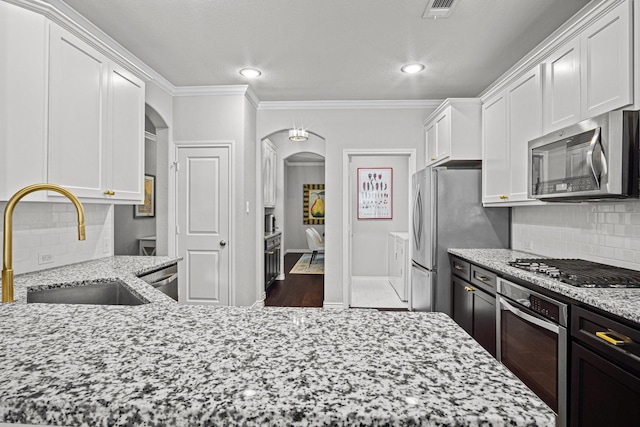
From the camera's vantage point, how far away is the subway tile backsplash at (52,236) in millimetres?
2068

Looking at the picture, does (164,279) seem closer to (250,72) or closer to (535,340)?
(250,72)

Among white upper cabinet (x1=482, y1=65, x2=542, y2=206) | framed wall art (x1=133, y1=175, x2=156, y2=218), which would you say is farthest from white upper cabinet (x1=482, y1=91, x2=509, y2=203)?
framed wall art (x1=133, y1=175, x2=156, y2=218)

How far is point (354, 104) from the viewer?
167 inches

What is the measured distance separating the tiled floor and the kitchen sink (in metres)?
3.08

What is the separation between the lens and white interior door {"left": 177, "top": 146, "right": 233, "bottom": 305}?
3836 mm

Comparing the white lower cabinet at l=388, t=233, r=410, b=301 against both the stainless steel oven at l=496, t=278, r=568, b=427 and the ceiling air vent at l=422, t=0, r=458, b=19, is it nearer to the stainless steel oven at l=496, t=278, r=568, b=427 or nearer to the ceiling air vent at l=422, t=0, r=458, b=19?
the stainless steel oven at l=496, t=278, r=568, b=427

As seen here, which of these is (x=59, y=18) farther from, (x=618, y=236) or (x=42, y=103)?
(x=618, y=236)

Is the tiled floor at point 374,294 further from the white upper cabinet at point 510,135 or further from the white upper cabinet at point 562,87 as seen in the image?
the white upper cabinet at point 562,87

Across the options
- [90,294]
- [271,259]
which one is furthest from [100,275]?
[271,259]

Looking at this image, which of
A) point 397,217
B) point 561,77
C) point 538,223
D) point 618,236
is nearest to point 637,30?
point 561,77

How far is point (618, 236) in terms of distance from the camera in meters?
2.11

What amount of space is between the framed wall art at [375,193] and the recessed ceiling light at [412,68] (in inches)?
109

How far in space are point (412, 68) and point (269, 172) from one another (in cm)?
300

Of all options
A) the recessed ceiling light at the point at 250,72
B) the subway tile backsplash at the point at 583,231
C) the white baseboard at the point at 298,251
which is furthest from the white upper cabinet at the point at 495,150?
the white baseboard at the point at 298,251
